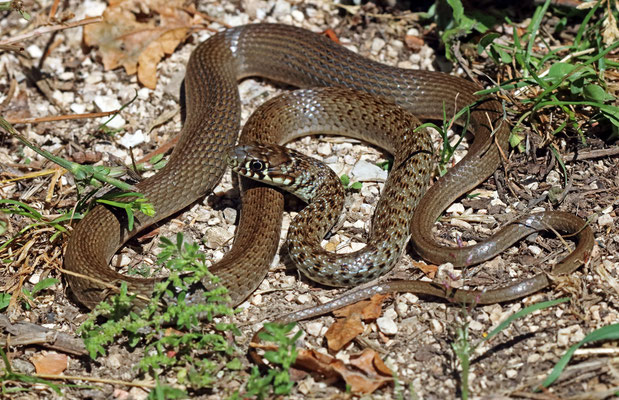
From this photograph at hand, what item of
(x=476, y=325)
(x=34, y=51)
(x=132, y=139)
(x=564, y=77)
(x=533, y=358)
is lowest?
(x=533, y=358)

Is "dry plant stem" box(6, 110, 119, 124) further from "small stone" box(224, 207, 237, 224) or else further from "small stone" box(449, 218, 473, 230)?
"small stone" box(449, 218, 473, 230)

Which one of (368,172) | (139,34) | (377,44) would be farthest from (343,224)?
(139,34)

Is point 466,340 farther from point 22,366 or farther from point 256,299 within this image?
point 22,366

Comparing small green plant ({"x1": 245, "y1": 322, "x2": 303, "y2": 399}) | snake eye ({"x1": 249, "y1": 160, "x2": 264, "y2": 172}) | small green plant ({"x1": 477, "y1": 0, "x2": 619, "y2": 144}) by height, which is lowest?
small green plant ({"x1": 245, "y1": 322, "x2": 303, "y2": 399})

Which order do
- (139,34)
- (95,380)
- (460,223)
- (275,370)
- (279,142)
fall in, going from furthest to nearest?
(139,34) → (279,142) → (460,223) → (95,380) → (275,370)

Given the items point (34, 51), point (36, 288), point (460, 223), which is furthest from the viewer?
point (34, 51)

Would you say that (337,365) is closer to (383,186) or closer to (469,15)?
(383,186)

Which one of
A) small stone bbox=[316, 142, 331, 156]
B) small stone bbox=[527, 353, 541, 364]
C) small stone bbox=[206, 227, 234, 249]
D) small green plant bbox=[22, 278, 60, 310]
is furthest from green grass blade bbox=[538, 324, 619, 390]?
small green plant bbox=[22, 278, 60, 310]

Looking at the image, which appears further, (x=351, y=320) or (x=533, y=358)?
(x=351, y=320)
